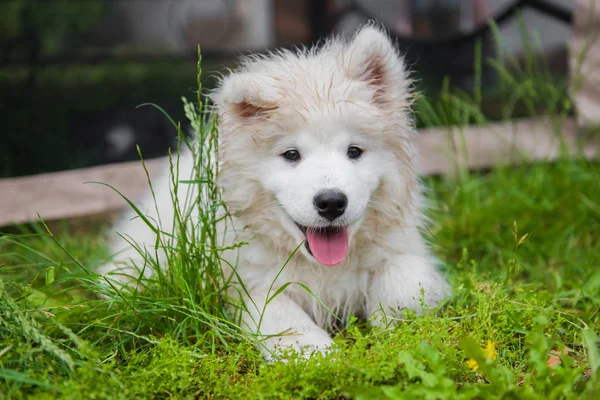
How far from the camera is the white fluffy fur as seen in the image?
2238 millimetres

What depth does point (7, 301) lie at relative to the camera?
1.90 meters

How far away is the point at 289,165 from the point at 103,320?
896 millimetres

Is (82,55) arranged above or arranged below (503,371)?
above

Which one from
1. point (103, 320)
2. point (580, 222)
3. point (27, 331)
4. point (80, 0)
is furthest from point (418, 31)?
point (27, 331)

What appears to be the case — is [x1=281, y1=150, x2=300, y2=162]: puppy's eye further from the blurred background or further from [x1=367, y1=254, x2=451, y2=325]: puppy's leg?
the blurred background

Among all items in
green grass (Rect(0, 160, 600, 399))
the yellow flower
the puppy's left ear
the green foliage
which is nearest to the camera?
green grass (Rect(0, 160, 600, 399))

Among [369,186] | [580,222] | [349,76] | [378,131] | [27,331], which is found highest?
[349,76]

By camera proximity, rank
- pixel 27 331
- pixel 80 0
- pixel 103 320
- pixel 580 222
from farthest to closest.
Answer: pixel 80 0 → pixel 580 222 → pixel 103 320 → pixel 27 331

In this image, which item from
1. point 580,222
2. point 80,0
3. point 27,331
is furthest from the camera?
point 80,0

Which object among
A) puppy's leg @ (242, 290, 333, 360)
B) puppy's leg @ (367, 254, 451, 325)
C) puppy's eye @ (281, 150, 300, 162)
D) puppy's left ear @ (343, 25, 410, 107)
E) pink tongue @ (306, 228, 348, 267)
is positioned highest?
puppy's left ear @ (343, 25, 410, 107)

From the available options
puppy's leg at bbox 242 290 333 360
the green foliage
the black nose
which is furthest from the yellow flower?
the green foliage

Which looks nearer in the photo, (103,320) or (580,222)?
(103,320)

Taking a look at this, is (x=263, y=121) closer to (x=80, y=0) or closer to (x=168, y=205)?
(x=168, y=205)

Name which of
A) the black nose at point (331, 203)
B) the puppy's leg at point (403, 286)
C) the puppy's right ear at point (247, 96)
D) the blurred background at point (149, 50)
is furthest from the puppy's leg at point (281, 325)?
the blurred background at point (149, 50)
